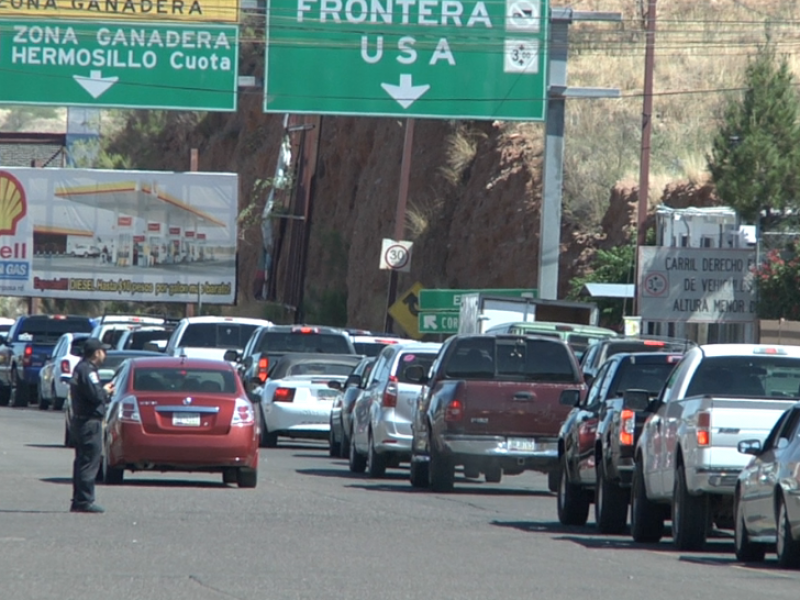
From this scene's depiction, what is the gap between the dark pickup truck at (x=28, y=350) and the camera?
4356 centimetres

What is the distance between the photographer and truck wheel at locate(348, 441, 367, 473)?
25328 mm

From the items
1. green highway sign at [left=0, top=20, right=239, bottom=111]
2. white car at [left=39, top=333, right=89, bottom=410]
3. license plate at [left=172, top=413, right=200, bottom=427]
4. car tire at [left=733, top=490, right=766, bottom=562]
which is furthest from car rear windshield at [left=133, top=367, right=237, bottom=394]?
white car at [left=39, top=333, right=89, bottom=410]

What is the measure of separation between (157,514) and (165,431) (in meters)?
3.42

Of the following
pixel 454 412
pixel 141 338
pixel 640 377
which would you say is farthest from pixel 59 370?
pixel 640 377

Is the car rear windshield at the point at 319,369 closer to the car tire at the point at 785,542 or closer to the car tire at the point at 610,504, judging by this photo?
the car tire at the point at 610,504

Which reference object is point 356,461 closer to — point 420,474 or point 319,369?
point 420,474

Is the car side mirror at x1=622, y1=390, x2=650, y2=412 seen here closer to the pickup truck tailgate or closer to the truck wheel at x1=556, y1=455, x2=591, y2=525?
the truck wheel at x1=556, y1=455, x2=591, y2=525

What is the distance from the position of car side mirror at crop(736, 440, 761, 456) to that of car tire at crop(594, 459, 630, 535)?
118 inches

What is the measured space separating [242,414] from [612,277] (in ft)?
84.1

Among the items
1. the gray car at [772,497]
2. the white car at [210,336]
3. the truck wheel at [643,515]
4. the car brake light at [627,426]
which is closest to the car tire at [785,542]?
the gray car at [772,497]

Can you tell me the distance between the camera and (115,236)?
6216 centimetres

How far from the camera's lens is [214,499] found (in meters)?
19.6

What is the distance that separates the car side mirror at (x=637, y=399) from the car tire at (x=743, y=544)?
1936mm

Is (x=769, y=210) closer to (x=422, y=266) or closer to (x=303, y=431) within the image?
(x=303, y=431)
